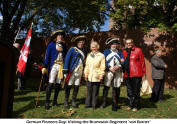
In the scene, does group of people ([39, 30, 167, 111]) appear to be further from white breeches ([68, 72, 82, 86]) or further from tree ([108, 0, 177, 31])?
tree ([108, 0, 177, 31])

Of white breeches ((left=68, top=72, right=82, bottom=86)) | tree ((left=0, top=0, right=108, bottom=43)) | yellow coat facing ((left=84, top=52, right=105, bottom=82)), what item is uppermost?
tree ((left=0, top=0, right=108, bottom=43))

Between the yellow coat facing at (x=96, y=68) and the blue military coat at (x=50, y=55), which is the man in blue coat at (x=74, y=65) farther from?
the blue military coat at (x=50, y=55)

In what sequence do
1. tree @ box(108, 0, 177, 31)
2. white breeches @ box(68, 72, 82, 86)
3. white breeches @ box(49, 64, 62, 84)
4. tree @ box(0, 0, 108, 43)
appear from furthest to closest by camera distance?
tree @ box(108, 0, 177, 31)
tree @ box(0, 0, 108, 43)
white breeches @ box(68, 72, 82, 86)
white breeches @ box(49, 64, 62, 84)

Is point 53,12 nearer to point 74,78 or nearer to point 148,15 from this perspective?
point 148,15

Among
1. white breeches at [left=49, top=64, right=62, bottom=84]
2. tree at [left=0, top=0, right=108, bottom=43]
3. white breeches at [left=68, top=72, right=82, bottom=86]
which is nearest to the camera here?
white breeches at [left=49, top=64, right=62, bottom=84]

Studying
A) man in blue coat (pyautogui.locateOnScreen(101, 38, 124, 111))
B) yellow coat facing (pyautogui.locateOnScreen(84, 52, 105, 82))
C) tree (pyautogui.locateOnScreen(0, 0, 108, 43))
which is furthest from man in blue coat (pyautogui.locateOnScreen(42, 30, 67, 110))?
tree (pyautogui.locateOnScreen(0, 0, 108, 43))

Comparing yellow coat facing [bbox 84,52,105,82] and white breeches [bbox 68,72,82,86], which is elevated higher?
yellow coat facing [bbox 84,52,105,82]

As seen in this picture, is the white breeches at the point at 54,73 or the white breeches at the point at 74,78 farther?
the white breeches at the point at 74,78

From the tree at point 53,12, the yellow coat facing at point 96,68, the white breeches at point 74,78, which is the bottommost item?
the white breeches at point 74,78

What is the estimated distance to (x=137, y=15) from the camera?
15.4 m

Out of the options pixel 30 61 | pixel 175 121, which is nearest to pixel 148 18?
pixel 30 61

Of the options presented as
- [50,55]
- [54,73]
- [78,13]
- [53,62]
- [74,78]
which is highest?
[78,13]

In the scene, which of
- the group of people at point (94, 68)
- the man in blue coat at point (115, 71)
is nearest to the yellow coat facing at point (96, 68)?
the group of people at point (94, 68)

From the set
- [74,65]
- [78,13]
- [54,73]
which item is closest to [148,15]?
[78,13]
